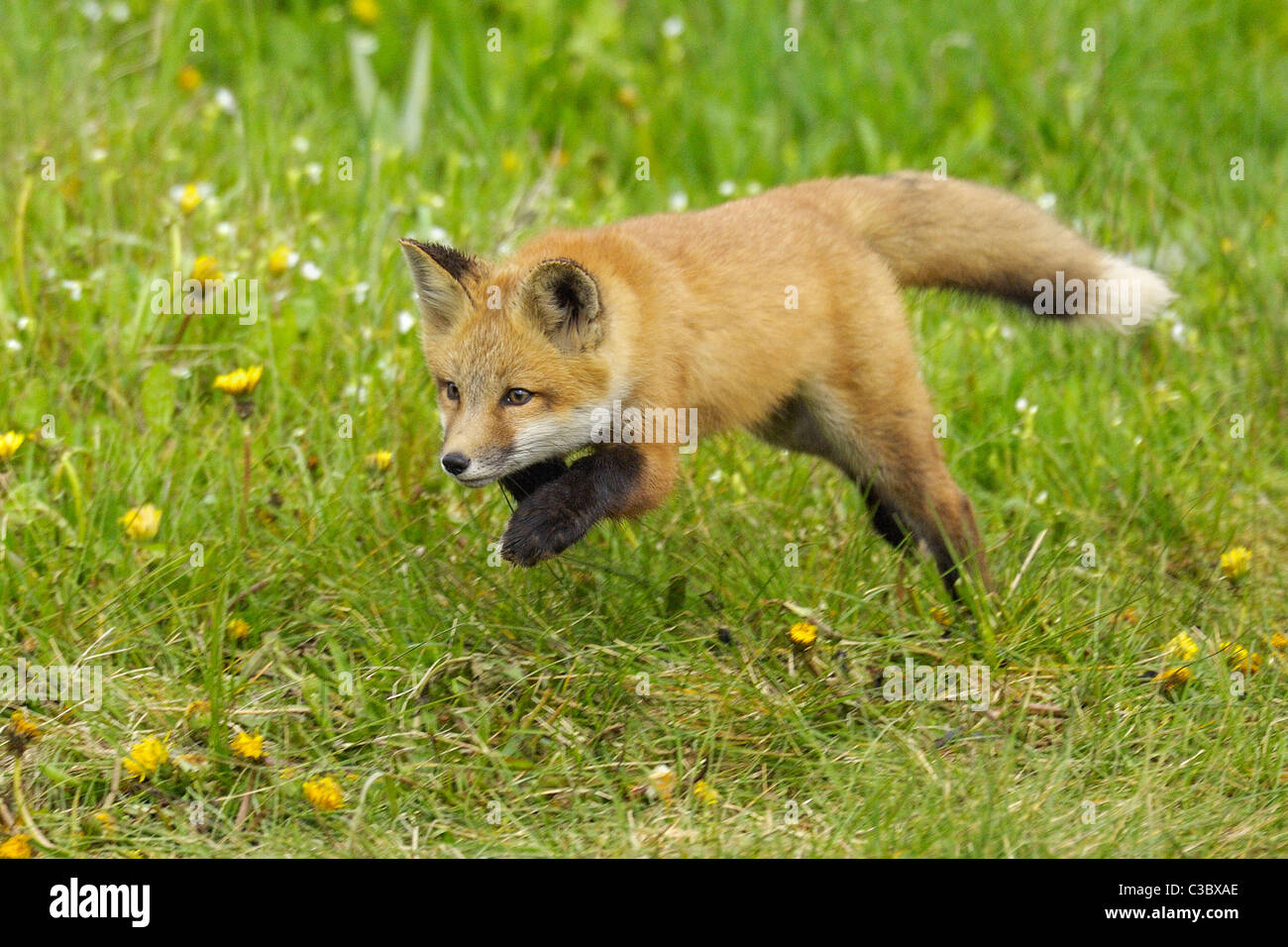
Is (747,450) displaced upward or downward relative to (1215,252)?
downward

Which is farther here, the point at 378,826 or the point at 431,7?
the point at 431,7

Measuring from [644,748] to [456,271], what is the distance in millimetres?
1591

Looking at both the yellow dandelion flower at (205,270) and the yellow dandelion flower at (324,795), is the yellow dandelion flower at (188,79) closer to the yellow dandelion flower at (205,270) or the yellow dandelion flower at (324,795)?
the yellow dandelion flower at (205,270)

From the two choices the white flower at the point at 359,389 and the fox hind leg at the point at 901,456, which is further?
the white flower at the point at 359,389

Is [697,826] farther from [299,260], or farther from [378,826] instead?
[299,260]

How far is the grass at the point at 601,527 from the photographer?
4.19m

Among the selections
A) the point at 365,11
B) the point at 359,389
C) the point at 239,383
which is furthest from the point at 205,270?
the point at 365,11

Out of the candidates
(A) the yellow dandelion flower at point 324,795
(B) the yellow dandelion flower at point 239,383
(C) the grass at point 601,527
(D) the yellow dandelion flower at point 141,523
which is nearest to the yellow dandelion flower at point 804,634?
(C) the grass at point 601,527

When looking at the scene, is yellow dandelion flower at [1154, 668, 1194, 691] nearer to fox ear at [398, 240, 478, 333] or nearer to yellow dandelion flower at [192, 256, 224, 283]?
fox ear at [398, 240, 478, 333]

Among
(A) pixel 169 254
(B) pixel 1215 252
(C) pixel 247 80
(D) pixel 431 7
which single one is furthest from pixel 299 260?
(B) pixel 1215 252

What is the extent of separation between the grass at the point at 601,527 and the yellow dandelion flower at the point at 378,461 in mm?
101
